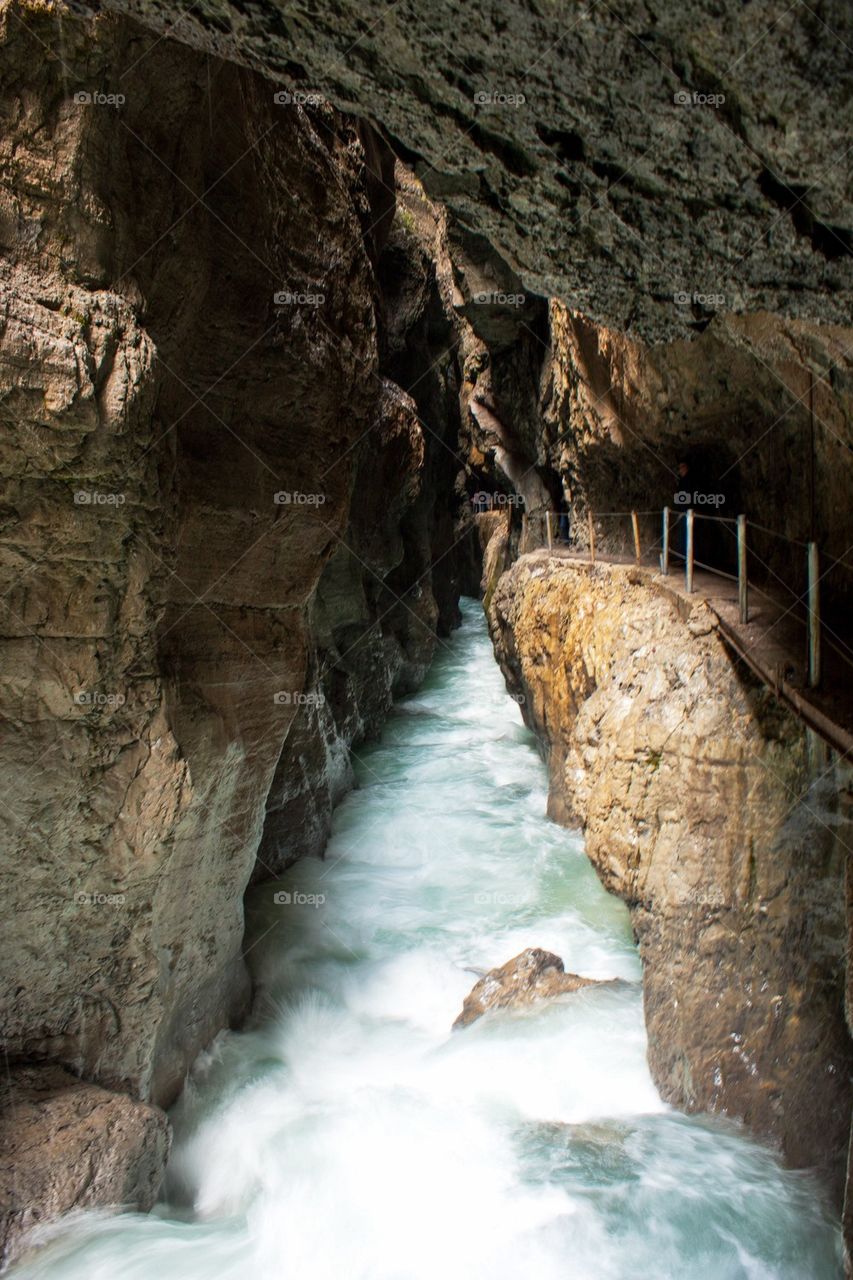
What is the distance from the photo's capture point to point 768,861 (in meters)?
5.55

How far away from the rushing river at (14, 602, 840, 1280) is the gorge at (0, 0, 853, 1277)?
34 millimetres

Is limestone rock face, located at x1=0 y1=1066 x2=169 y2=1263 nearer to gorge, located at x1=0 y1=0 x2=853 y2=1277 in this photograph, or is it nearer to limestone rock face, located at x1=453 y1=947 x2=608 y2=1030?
gorge, located at x1=0 y1=0 x2=853 y2=1277

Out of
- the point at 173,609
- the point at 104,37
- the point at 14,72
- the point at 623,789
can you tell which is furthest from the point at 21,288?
the point at 623,789

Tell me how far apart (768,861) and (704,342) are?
5.57 metres

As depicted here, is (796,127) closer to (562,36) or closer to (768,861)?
(562,36)

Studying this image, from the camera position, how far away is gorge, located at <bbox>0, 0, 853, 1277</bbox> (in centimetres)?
273

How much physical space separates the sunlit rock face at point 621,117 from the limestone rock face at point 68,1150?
5688mm

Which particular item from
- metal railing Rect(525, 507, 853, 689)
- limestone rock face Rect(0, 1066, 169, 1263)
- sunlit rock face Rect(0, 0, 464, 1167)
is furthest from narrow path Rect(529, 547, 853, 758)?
→ limestone rock face Rect(0, 1066, 169, 1263)

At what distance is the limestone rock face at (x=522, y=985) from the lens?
7277 mm

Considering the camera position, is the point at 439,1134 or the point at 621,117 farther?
the point at 439,1134

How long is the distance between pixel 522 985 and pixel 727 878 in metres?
2.48

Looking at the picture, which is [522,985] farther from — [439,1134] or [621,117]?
[621,117]

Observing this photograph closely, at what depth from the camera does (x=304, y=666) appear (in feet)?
23.6

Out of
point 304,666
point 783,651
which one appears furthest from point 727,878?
point 304,666
